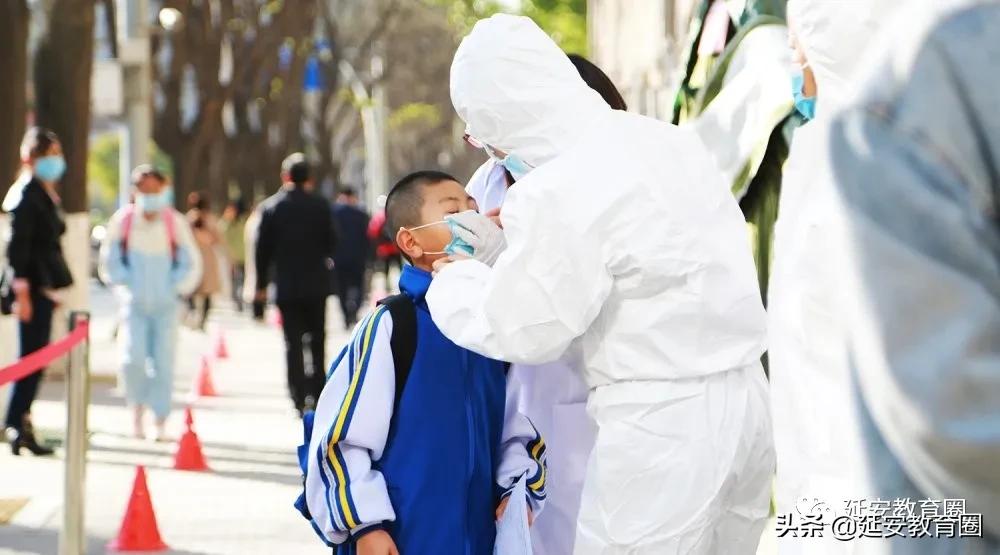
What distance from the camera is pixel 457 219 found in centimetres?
480

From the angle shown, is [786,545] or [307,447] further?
[307,447]

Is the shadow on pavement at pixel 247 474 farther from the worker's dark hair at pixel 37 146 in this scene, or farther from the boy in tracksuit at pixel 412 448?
the boy in tracksuit at pixel 412 448

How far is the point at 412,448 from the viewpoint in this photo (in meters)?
4.68

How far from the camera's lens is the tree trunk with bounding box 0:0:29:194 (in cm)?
1620

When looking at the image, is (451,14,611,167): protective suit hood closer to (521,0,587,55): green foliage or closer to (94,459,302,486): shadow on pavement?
(94,459,302,486): shadow on pavement

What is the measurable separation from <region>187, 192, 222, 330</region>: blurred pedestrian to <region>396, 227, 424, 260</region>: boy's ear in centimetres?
2195

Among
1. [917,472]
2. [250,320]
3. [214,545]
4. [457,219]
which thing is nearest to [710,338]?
[457,219]

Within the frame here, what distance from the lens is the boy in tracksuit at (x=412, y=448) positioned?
180 inches

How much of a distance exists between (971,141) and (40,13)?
18.3 meters

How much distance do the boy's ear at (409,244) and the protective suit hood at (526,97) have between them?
0.35 meters

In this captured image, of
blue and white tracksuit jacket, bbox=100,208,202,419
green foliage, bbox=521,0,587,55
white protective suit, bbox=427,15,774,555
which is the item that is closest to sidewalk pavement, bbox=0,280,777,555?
blue and white tracksuit jacket, bbox=100,208,202,419

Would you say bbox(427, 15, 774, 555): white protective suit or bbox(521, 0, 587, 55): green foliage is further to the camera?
bbox(521, 0, 587, 55): green foliage

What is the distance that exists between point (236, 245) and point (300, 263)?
18695 millimetres

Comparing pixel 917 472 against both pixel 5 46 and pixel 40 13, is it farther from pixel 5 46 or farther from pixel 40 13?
pixel 40 13
